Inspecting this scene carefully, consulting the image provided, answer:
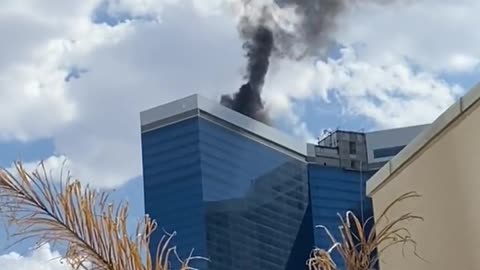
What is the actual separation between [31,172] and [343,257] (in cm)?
86

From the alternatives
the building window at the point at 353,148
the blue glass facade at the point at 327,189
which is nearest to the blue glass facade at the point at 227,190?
the blue glass facade at the point at 327,189

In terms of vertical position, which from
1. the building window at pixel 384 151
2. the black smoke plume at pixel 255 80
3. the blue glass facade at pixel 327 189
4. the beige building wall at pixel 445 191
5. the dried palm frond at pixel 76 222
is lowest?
the dried palm frond at pixel 76 222

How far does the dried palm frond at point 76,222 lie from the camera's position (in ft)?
8.68

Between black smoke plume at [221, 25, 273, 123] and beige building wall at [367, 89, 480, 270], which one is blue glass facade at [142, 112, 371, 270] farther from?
beige building wall at [367, 89, 480, 270]

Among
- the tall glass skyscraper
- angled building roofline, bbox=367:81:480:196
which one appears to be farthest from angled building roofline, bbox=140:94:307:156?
angled building roofline, bbox=367:81:480:196

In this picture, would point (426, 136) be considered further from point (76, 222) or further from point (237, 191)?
point (237, 191)

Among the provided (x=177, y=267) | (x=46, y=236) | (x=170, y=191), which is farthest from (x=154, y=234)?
(x=170, y=191)

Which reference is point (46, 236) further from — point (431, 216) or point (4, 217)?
point (431, 216)

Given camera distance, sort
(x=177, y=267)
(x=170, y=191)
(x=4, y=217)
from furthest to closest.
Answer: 1. (x=170, y=191)
2. (x=177, y=267)
3. (x=4, y=217)

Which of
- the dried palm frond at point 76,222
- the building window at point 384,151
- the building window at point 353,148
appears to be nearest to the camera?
the dried palm frond at point 76,222

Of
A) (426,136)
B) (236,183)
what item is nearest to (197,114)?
(236,183)

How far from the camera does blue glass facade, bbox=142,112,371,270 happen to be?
201 ft

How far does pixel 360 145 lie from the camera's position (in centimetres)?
7069

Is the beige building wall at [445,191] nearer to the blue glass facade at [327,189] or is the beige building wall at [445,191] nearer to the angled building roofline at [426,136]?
the angled building roofline at [426,136]
